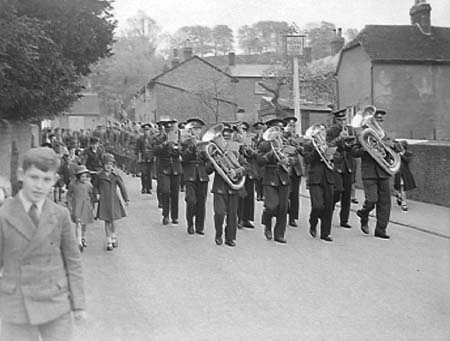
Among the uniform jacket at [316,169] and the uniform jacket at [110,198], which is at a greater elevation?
the uniform jacket at [316,169]

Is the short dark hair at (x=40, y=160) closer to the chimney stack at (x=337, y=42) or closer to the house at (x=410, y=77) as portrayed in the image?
the house at (x=410, y=77)

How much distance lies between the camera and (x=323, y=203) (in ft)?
35.0

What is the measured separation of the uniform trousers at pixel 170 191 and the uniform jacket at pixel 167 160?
86 millimetres

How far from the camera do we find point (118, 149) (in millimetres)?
26359

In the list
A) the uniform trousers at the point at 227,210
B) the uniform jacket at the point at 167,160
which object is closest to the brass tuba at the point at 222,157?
the uniform trousers at the point at 227,210

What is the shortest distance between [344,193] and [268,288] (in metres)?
4.52

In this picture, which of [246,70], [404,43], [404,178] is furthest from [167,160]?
[246,70]

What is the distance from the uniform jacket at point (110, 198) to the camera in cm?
1009

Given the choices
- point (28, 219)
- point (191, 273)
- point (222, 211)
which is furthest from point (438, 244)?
point (28, 219)

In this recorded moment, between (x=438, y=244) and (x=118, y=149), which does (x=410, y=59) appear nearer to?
(x=118, y=149)

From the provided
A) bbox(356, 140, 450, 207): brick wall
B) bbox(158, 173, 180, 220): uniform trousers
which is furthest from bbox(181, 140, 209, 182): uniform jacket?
bbox(356, 140, 450, 207): brick wall

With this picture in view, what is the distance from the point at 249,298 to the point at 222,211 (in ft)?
10.8

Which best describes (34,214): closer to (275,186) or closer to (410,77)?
(275,186)

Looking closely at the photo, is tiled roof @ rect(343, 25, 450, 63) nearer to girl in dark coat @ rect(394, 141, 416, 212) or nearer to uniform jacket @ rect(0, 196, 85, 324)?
girl in dark coat @ rect(394, 141, 416, 212)
